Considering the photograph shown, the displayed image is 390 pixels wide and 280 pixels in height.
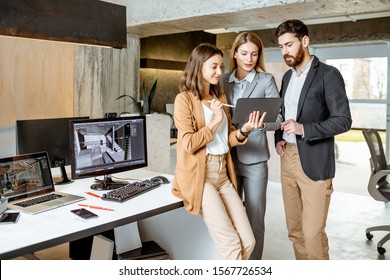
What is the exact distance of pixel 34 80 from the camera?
481 centimetres

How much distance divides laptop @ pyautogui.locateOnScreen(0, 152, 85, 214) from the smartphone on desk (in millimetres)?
164

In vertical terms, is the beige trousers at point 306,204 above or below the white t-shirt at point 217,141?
below

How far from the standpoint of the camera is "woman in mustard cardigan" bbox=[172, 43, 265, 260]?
7.42 ft

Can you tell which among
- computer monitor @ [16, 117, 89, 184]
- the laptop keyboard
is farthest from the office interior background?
the laptop keyboard

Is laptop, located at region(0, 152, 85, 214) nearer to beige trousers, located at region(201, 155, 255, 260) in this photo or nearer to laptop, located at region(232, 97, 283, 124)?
beige trousers, located at region(201, 155, 255, 260)

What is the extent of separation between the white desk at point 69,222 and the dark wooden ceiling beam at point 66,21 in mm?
883

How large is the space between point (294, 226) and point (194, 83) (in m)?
1.15

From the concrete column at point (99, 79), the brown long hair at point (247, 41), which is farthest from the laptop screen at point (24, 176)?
the concrete column at point (99, 79)

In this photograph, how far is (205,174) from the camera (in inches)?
92.4

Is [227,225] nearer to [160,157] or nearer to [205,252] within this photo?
[205,252]

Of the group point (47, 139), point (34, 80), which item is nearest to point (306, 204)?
point (47, 139)

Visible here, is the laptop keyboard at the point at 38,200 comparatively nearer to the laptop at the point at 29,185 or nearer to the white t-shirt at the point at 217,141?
the laptop at the point at 29,185

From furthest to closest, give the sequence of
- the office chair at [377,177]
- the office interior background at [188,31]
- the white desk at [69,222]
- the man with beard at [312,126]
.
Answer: the office interior background at [188,31], the office chair at [377,177], the man with beard at [312,126], the white desk at [69,222]

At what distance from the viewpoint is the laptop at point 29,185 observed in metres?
2.20
